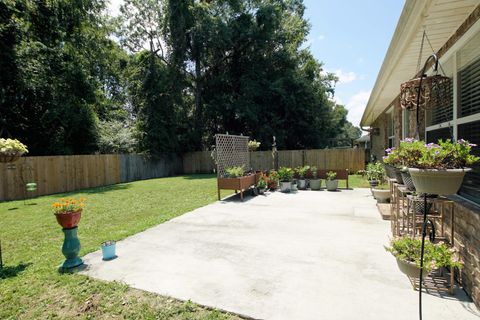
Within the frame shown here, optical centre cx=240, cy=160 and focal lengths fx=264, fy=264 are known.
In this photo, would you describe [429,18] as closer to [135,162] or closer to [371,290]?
[371,290]

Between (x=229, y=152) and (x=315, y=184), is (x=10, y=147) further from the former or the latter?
(x=315, y=184)

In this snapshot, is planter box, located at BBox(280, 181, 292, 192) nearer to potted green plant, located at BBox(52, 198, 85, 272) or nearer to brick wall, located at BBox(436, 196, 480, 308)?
brick wall, located at BBox(436, 196, 480, 308)

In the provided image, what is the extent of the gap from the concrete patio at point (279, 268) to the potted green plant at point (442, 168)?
3.59ft

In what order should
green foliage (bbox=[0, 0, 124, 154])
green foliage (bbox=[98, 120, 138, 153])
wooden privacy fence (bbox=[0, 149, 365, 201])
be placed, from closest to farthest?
wooden privacy fence (bbox=[0, 149, 365, 201]) < green foliage (bbox=[0, 0, 124, 154]) < green foliage (bbox=[98, 120, 138, 153])

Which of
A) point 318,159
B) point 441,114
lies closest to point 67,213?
point 441,114

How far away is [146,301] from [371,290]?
2.13 metres

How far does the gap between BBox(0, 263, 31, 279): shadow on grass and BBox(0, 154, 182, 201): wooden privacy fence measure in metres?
7.84

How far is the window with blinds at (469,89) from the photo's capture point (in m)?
2.68

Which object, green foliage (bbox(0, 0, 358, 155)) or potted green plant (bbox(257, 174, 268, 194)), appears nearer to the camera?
potted green plant (bbox(257, 174, 268, 194))

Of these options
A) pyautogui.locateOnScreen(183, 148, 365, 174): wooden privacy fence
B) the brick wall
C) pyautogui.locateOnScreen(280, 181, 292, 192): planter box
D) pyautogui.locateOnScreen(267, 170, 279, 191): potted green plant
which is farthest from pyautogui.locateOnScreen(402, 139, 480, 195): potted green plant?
pyautogui.locateOnScreen(183, 148, 365, 174): wooden privacy fence

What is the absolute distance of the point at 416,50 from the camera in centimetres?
361

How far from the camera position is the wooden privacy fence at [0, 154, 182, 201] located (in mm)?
9516

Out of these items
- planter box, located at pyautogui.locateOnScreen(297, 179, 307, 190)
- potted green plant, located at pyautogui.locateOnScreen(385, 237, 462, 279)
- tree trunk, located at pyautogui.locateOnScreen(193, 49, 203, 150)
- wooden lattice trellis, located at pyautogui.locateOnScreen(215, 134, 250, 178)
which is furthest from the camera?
tree trunk, located at pyautogui.locateOnScreen(193, 49, 203, 150)

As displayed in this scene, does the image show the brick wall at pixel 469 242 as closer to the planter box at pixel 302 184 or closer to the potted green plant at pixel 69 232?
the potted green plant at pixel 69 232
